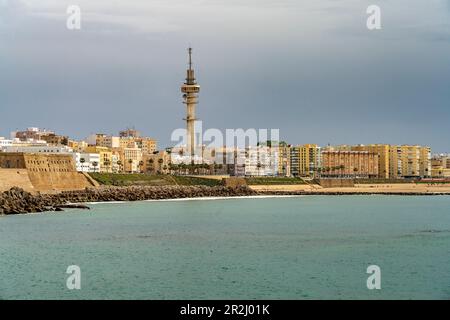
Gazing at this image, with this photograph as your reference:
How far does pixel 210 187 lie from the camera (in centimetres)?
11500

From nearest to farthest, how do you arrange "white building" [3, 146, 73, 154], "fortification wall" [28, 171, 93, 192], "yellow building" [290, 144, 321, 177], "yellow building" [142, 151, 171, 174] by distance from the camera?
"fortification wall" [28, 171, 93, 192] → "white building" [3, 146, 73, 154] → "yellow building" [142, 151, 171, 174] → "yellow building" [290, 144, 321, 177]

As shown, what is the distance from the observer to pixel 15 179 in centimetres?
8006

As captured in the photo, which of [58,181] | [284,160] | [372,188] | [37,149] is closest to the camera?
[58,181]

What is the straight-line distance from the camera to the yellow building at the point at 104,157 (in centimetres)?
13636

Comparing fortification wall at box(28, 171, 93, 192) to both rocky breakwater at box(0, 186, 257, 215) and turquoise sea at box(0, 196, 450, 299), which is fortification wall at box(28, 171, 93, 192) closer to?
rocky breakwater at box(0, 186, 257, 215)

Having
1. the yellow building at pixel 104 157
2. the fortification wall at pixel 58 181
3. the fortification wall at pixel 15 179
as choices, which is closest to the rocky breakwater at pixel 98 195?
the fortification wall at pixel 15 179

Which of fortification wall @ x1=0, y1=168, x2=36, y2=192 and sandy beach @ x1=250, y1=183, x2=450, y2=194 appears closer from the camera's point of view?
fortification wall @ x1=0, y1=168, x2=36, y2=192

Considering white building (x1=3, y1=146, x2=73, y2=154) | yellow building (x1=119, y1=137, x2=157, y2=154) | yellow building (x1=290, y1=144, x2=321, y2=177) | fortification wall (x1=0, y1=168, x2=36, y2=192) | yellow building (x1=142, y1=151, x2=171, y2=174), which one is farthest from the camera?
yellow building (x1=290, y1=144, x2=321, y2=177)

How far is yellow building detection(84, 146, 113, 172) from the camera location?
136363 millimetres

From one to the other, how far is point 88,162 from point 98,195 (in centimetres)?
4195

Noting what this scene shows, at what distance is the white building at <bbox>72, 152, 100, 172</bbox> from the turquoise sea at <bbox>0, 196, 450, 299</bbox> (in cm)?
6285

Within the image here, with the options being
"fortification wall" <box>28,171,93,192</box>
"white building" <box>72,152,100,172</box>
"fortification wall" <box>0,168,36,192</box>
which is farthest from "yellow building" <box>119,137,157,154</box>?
"fortification wall" <box>0,168,36,192</box>

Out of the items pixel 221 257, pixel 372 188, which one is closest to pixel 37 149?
pixel 372 188

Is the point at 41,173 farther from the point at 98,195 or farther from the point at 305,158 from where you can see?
the point at 305,158
